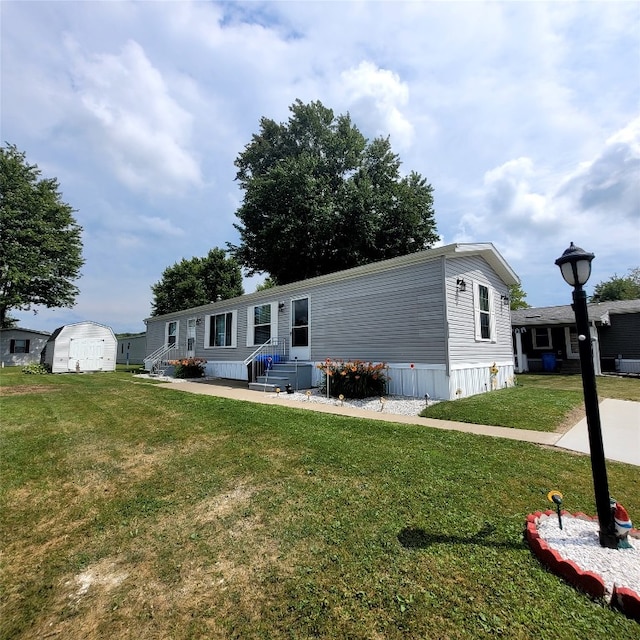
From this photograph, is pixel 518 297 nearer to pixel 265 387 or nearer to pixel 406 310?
pixel 406 310

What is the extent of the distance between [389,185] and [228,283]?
1856 centimetres

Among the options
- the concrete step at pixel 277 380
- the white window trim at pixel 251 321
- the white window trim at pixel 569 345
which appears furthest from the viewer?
the white window trim at pixel 569 345

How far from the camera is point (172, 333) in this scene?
18844mm

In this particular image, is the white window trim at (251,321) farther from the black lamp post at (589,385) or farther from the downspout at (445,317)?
the black lamp post at (589,385)

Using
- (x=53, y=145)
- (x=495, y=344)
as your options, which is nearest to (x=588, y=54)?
(x=495, y=344)

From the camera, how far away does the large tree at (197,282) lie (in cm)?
3172

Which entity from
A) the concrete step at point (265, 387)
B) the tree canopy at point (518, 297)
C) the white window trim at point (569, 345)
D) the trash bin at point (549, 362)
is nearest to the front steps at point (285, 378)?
the concrete step at point (265, 387)

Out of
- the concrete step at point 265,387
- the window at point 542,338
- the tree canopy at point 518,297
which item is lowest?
the concrete step at point 265,387

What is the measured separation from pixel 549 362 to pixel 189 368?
17.3 metres

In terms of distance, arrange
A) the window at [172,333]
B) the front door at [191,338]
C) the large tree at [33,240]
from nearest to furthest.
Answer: the front door at [191,338] < the window at [172,333] < the large tree at [33,240]

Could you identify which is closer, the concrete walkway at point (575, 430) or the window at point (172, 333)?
the concrete walkway at point (575, 430)

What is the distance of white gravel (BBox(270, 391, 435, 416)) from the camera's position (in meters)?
6.91

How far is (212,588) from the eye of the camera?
1927mm

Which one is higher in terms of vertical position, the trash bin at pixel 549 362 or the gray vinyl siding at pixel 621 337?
the gray vinyl siding at pixel 621 337
